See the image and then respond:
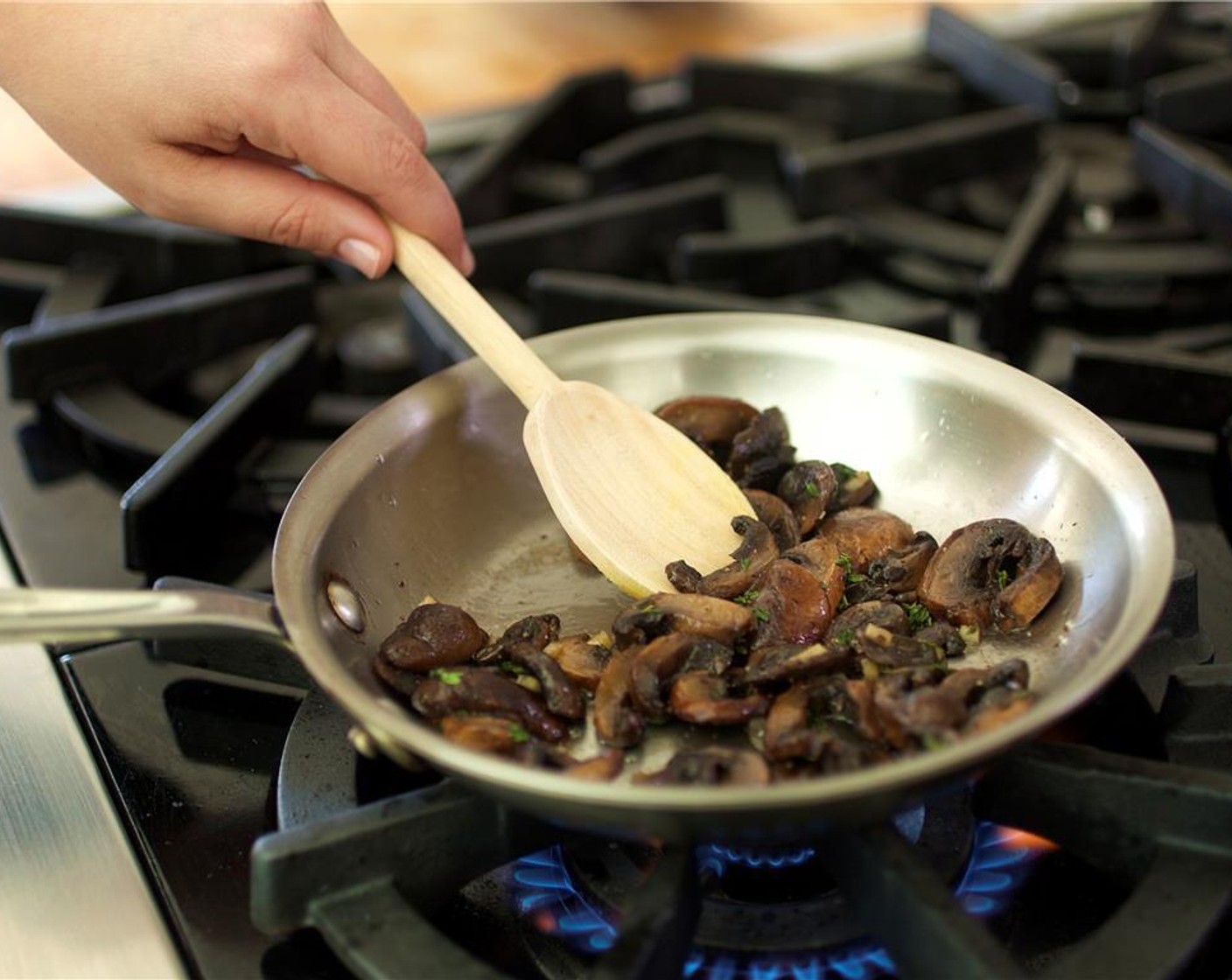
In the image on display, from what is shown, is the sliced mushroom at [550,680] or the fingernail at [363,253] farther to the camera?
the fingernail at [363,253]

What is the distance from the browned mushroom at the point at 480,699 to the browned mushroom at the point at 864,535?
281 millimetres

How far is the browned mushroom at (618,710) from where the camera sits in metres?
0.88

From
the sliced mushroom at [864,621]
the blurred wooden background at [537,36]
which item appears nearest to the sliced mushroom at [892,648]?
the sliced mushroom at [864,621]

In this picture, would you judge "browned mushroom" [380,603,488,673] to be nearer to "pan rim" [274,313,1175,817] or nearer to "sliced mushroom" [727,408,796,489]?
"pan rim" [274,313,1175,817]

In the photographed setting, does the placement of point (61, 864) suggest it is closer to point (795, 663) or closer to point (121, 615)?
point (121, 615)

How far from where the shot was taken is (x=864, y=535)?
1.05 metres

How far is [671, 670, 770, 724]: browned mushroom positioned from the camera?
87 centimetres

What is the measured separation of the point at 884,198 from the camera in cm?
157

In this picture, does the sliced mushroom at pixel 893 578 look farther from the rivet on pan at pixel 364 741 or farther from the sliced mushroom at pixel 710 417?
the rivet on pan at pixel 364 741

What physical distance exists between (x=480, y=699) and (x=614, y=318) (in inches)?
21.0

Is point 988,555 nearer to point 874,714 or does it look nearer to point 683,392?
point 874,714

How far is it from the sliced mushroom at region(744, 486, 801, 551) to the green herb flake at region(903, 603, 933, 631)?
0.11 metres

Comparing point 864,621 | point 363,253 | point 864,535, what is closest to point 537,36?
point 363,253

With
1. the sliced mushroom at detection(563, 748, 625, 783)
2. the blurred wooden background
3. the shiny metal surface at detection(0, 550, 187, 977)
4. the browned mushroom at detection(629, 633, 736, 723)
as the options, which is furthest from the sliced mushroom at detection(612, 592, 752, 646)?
the blurred wooden background
